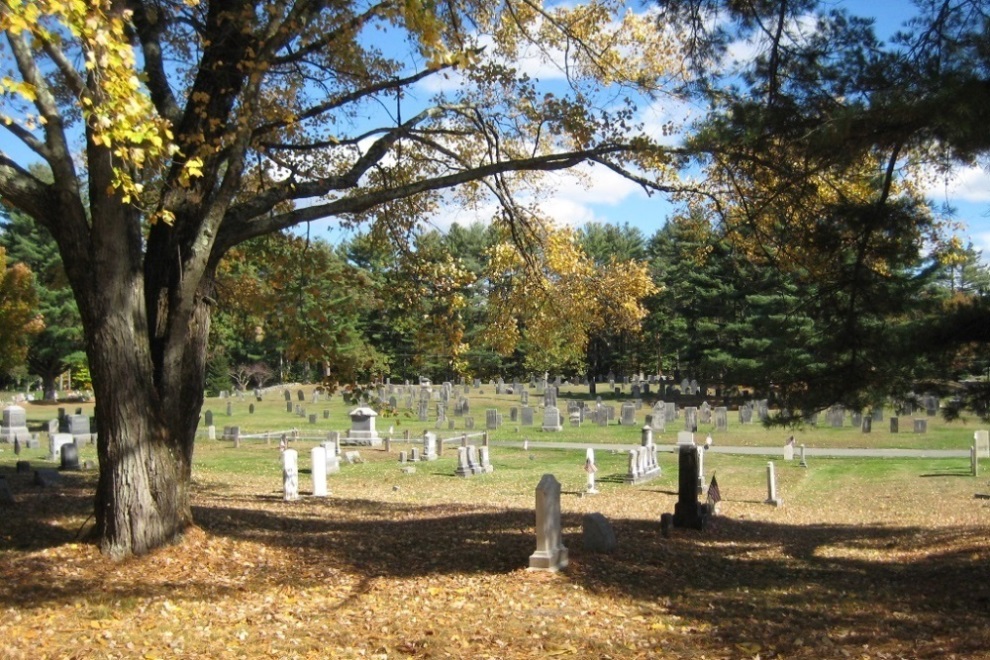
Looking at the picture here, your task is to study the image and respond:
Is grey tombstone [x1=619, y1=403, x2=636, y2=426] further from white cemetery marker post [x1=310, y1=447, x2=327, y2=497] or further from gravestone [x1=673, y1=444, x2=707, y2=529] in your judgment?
gravestone [x1=673, y1=444, x2=707, y2=529]

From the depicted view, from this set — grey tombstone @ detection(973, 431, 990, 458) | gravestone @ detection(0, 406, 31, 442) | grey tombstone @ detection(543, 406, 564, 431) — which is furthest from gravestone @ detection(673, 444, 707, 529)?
gravestone @ detection(0, 406, 31, 442)

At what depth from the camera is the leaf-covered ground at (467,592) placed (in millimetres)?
5770

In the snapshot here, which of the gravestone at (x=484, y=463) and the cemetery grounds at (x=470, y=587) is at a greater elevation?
the cemetery grounds at (x=470, y=587)

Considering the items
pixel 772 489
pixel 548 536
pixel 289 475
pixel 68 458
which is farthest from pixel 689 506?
pixel 68 458

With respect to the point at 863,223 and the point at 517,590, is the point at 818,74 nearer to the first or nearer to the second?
the point at 863,223

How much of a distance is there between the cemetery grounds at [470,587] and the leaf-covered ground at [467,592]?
0.02 m

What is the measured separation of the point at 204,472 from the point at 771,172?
586 inches

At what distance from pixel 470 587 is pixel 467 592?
0.59 ft

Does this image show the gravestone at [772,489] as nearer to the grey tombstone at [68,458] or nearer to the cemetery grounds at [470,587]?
the cemetery grounds at [470,587]

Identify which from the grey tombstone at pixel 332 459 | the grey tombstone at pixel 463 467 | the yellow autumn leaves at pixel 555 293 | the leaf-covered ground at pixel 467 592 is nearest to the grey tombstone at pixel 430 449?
the grey tombstone at pixel 332 459

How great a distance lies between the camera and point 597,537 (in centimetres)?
877

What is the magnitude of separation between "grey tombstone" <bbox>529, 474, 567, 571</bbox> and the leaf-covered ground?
0.39 ft

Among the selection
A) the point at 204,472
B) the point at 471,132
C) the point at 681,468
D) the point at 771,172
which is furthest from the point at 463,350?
the point at 204,472

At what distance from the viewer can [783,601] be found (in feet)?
23.8
